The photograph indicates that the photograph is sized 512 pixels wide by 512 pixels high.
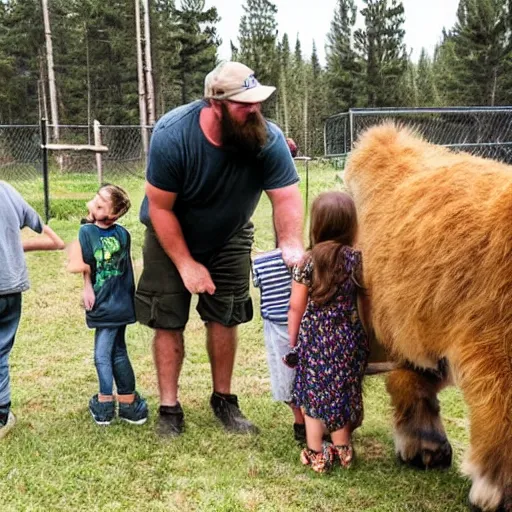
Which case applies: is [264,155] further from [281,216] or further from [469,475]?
[469,475]

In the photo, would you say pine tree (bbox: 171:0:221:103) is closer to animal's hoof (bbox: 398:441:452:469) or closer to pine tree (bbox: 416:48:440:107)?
pine tree (bbox: 416:48:440:107)

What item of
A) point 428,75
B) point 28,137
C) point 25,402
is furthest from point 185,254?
point 428,75

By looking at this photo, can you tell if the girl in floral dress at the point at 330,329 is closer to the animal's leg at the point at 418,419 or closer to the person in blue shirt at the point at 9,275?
the animal's leg at the point at 418,419

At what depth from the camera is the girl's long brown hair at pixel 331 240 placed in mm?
2953

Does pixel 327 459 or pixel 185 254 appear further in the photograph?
pixel 185 254

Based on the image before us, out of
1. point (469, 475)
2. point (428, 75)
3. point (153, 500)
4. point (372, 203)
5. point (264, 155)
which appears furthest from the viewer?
point (428, 75)

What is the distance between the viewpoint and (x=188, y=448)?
347 centimetres

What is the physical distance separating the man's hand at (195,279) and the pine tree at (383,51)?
39227 millimetres

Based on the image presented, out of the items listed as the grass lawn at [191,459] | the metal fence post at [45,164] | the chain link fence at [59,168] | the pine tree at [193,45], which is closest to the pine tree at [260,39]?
the pine tree at [193,45]

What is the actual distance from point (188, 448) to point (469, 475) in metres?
1.61

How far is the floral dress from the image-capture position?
119 inches

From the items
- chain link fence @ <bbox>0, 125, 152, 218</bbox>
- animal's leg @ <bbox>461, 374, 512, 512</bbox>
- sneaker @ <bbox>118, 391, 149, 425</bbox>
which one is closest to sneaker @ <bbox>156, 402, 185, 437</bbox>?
sneaker @ <bbox>118, 391, 149, 425</bbox>

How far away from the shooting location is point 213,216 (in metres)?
3.53

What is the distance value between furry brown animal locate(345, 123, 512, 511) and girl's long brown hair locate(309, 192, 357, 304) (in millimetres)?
117
